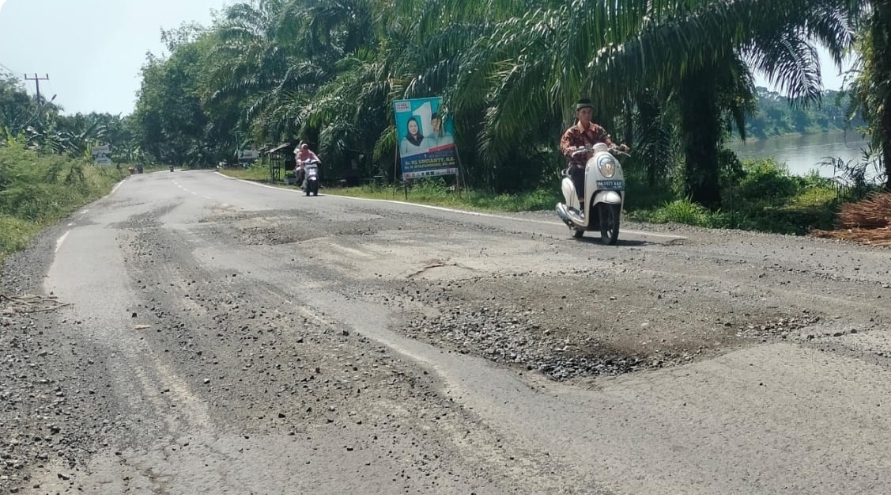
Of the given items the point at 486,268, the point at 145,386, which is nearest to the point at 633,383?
the point at 145,386

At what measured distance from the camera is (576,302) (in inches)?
250

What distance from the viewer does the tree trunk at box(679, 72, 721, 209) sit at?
14.9m

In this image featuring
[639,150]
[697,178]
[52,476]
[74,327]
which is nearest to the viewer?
[52,476]

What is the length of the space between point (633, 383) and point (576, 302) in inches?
70.6

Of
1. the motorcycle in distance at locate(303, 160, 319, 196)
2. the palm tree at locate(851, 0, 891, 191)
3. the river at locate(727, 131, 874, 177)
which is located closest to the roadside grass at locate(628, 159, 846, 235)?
the river at locate(727, 131, 874, 177)

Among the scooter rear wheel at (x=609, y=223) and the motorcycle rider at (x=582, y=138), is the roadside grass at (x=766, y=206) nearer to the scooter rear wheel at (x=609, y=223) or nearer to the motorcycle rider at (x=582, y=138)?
the motorcycle rider at (x=582, y=138)

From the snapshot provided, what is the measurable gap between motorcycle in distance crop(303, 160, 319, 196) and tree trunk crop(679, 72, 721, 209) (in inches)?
486

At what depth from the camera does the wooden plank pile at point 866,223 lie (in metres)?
9.74

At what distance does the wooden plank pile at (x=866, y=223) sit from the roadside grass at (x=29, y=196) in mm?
11998

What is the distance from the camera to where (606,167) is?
980 cm

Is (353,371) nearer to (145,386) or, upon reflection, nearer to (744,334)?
(145,386)

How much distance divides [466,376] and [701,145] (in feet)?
37.2

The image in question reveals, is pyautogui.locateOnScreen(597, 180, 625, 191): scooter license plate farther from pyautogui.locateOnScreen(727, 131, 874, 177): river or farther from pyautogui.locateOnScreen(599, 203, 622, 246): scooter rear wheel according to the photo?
pyautogui.locateOnScreen(727, 131, 874, 177): river

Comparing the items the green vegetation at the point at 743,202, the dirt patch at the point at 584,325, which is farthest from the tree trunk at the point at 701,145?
the dirt patch at the point at 584,325
